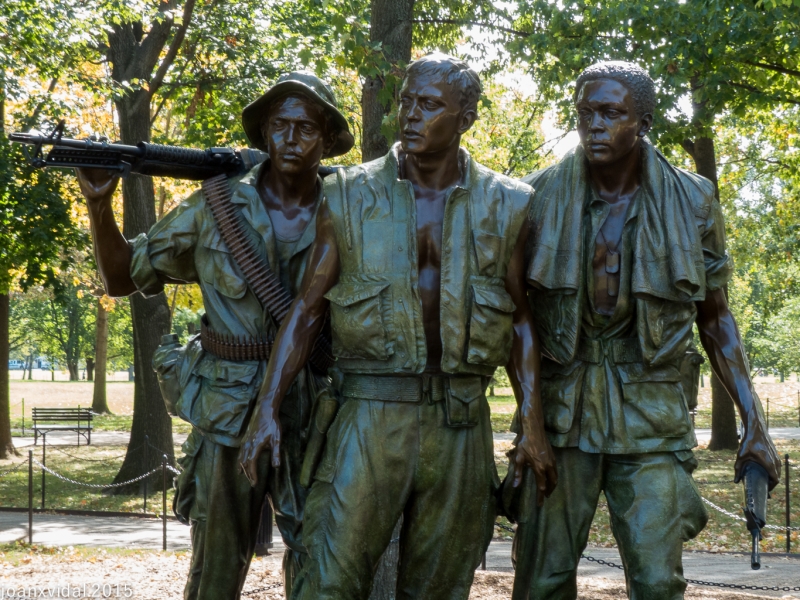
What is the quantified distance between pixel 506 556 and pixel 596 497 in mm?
6124

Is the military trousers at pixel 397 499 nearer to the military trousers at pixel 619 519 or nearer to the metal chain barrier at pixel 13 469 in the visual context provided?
the military trousers at pixel 619 519

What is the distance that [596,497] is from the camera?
4.05 m

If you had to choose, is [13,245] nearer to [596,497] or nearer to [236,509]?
[236,509]

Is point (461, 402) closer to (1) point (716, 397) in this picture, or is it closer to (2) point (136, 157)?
(2) point (136, 157)

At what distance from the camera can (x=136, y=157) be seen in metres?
4.22

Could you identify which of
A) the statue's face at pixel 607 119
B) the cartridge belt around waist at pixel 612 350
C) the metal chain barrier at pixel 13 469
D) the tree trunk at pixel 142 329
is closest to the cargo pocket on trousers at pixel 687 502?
the cartridge belt around waist at pixel 612 350

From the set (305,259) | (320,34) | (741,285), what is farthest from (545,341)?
(741,285)

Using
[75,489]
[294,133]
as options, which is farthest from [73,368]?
[294,133]

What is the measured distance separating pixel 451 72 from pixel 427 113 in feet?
0.59

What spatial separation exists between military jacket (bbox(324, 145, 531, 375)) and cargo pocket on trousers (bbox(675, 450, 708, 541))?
867 mm

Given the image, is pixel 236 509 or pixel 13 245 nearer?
pixel 236 509

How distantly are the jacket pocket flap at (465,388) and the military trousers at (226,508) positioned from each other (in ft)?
3.04

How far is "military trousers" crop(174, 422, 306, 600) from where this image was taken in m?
4.28

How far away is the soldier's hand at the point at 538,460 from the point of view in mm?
3791
